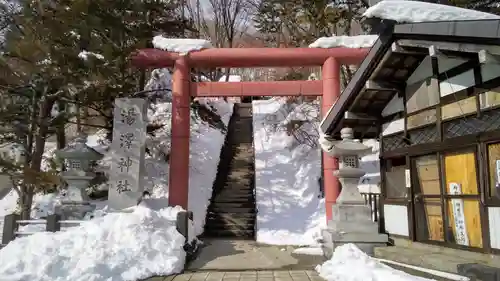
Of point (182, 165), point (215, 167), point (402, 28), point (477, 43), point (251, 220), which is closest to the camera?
point (477, 43)

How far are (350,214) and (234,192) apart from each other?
6.95 metres

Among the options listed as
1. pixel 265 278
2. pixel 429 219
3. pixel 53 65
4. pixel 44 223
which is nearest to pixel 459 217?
pixel 429 219

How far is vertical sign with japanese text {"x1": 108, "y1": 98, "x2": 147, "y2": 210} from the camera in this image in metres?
9.41

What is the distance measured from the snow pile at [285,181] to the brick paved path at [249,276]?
3.43 metres

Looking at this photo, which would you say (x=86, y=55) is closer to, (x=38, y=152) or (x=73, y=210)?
(x=38, y=152)

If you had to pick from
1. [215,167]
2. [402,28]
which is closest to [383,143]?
[402,28]

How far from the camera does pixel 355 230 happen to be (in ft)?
25.8

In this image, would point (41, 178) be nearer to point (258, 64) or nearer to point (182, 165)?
point (182, 165)

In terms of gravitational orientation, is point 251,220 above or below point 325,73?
below

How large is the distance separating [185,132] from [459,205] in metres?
6.80

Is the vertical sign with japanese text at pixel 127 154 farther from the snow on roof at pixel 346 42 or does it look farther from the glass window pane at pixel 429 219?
the glass window pane at pixel 429 219

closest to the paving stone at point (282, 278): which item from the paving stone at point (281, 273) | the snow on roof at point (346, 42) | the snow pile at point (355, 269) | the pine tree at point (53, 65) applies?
the paving stone at point (281, 273)

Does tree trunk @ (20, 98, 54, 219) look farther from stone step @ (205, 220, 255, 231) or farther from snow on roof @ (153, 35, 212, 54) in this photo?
stone step @ (205, 220, 255, 231)

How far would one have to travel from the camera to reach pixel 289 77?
1880 centimetres
